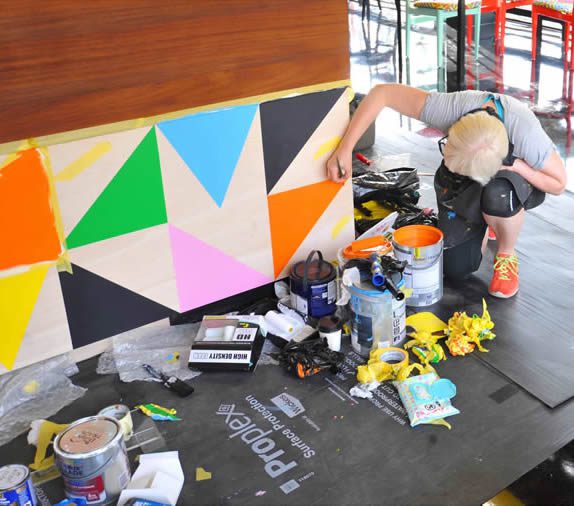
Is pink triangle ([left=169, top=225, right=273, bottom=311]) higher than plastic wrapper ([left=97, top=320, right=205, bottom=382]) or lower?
higher

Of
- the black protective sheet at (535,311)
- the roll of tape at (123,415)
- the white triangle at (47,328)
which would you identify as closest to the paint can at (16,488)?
the roll of tape at (123,415)

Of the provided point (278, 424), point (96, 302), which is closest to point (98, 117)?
point (96, 302)

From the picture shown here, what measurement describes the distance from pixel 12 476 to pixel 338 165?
4.11 ft

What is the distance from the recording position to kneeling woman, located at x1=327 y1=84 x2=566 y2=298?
2.13 m

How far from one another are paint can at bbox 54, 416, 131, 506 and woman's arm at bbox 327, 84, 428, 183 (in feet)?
3.45

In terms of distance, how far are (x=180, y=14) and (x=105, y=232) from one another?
1.94 ft

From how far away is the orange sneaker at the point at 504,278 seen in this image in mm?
2229

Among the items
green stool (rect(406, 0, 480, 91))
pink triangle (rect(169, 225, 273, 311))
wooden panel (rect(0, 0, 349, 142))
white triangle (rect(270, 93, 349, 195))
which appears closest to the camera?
wooden panel (rect(0, 0, 349, 142))

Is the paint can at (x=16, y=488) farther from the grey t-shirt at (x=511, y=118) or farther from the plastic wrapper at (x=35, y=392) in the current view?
the grey t-shirt at (x=511, y=118)

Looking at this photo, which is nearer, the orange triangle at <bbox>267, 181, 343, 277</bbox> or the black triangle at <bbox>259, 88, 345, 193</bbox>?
the black triangle at <bbox>259, 88, 345, 193</bbox>

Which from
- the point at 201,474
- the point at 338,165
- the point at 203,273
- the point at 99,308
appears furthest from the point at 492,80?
the point at 201,474

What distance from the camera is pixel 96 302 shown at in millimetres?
1982

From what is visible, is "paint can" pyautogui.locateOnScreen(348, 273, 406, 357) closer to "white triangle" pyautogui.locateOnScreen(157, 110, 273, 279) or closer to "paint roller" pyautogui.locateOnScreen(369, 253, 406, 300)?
"paint roller" pyautogui.locateOnScreen(369, 253, 406, 300)

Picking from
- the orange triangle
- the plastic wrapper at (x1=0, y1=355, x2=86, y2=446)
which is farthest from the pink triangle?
the plastic wrapper at (x1=0, y1=355, x2=86, y2=446)
